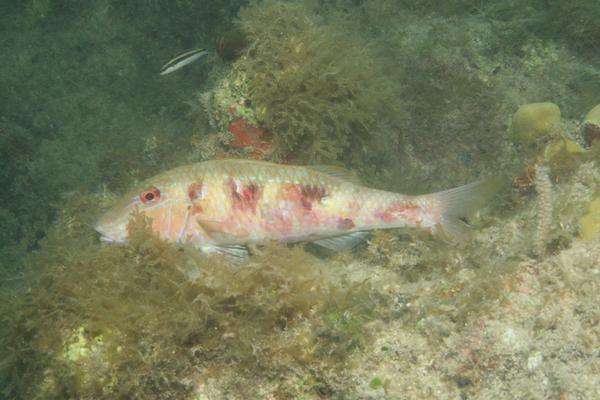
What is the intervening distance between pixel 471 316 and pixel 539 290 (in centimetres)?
52

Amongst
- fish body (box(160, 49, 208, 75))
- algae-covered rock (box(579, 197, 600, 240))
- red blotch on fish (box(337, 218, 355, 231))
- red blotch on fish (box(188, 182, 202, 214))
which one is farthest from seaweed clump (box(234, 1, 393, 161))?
algae-covered rock (box(579, 197, 600, 240))

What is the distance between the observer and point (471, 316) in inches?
99.2

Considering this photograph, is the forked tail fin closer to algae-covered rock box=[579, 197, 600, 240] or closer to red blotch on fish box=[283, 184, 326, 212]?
algae-covered rock box=[579, 197, 600, 240]

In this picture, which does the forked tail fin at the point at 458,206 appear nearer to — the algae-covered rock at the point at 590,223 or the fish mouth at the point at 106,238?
the algae-covered rock at the point at 590,223

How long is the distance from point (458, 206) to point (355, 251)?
1.24 metres

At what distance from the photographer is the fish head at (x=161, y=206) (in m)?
3.64

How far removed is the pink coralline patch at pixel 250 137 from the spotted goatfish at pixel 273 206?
1.24m

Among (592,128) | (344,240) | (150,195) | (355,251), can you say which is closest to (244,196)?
(150,195)

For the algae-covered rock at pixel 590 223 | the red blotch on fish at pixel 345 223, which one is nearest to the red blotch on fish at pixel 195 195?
the red blotch on fish at pixel 345 223

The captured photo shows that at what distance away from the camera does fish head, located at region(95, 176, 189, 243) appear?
3.64 metres

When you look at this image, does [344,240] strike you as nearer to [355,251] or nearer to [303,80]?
[355,251]

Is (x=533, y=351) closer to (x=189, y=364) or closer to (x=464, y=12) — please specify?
(x=189, y=364)

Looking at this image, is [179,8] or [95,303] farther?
[179,8]

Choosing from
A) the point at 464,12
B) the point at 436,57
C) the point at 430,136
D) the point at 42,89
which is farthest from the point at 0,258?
the point at 464,12
